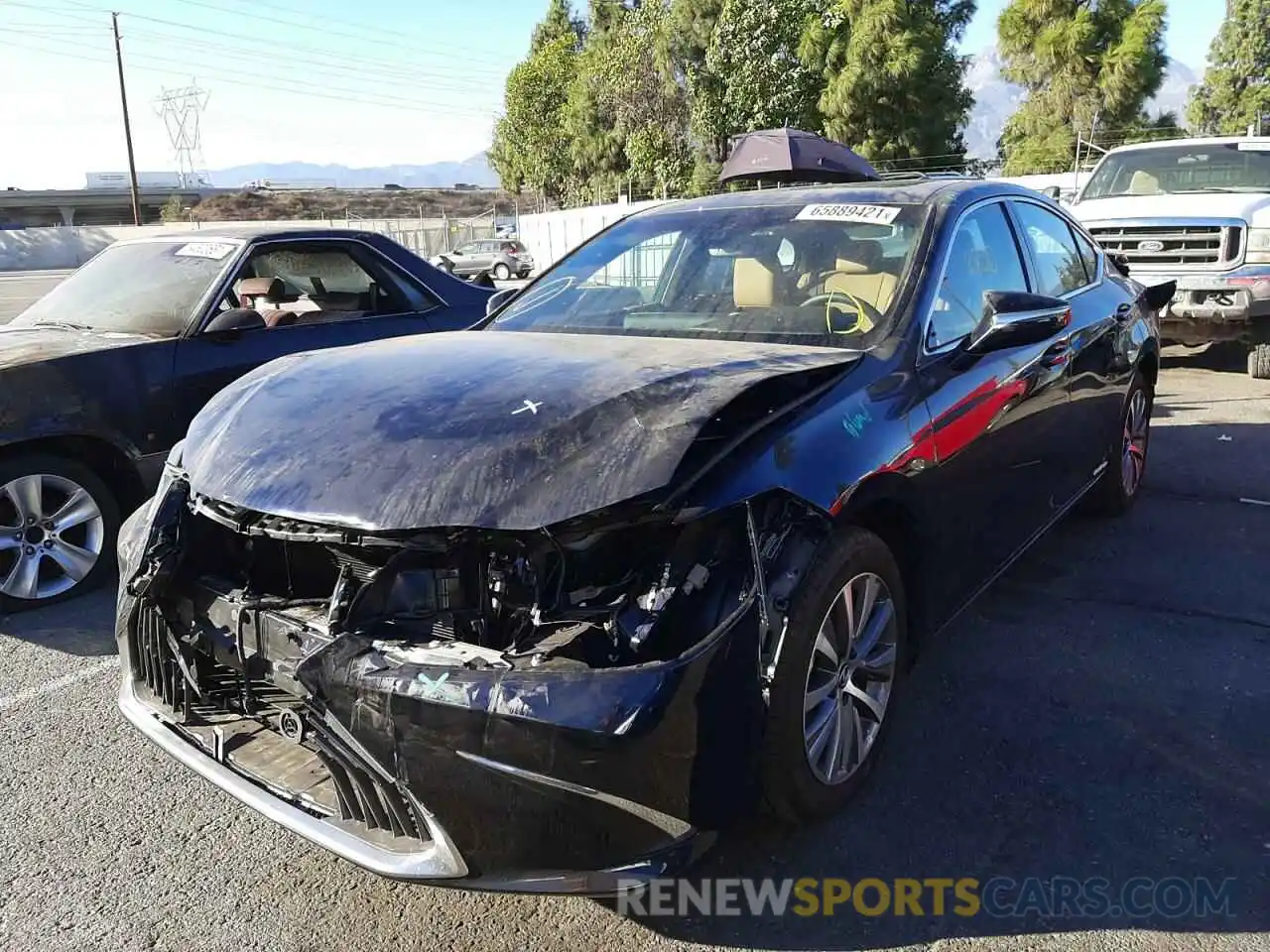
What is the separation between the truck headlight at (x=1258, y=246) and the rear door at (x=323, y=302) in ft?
23.6

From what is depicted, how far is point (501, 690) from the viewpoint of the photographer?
204 centimetres

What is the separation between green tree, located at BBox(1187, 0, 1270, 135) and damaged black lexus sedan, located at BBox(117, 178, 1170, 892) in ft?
164

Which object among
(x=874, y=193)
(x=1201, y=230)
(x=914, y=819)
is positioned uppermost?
(x=874, y=193)

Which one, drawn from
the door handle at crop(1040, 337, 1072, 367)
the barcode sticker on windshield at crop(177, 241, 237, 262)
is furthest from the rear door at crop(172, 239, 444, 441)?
the door handle at crop(1040, 337, 1072, 367)

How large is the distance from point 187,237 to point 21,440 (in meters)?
1.81

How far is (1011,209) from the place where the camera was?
4117 millimetres

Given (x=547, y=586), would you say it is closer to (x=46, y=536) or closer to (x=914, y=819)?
(x=914, y=819)

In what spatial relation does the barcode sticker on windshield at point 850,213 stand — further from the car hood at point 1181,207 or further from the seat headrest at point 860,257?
the car hood at point 1181,207

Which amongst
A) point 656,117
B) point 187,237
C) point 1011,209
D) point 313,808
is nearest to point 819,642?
point 313,808

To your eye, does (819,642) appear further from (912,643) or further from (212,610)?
(212,610)

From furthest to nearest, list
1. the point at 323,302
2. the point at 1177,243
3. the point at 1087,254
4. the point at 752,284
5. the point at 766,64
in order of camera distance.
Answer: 1. the point at 766,64
2. the point at 1177,243
3. the point at 323,302
4. the point at 1087,254
5. the point at 752,284

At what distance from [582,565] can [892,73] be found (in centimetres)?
3269

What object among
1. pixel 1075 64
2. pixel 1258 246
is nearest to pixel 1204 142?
pixel 1258 246

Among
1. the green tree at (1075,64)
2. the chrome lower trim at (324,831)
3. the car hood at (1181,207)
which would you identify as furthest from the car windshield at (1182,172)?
the green tree at (1075,64)
